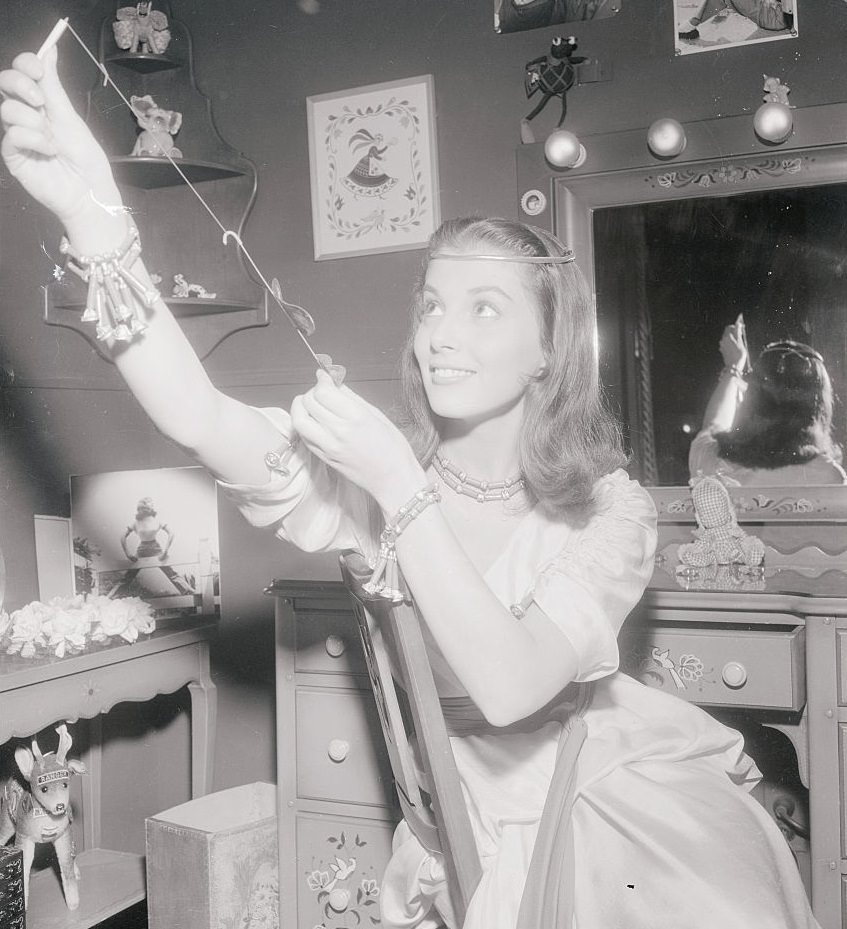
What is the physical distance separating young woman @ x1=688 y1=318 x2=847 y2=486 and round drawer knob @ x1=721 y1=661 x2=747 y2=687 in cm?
54

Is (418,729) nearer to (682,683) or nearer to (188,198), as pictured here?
(682,683)

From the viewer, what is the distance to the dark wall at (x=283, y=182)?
226cm

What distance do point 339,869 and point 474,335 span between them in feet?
3.78

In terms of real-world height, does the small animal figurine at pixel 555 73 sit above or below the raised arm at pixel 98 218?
above

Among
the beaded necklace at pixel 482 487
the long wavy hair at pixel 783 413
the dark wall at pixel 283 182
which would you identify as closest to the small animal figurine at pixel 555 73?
the dark wall at pixel 283 182

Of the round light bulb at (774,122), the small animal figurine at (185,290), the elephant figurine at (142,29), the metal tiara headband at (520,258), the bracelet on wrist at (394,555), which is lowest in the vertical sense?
the bracelet on wrist at (394,555)

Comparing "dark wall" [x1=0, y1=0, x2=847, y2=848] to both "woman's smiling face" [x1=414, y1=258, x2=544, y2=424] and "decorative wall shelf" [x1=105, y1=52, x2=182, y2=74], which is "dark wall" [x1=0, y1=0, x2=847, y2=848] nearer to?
"decorative wall shelf" [x1=105, y1=52, x2=182, y2=74]

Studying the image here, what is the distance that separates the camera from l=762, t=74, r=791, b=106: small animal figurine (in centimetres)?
213

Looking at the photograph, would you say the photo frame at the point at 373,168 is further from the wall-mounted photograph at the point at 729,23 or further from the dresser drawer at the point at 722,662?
the dresser drawer at the point at 722,662

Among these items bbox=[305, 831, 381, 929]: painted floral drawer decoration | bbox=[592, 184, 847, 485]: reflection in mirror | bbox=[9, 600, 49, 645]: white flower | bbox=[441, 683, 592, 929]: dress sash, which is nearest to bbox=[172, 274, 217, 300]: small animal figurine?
bbox=[9, 600, 49, 645]: white flower

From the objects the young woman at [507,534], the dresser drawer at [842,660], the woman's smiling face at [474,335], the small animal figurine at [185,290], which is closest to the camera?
the young woman at [507,534]

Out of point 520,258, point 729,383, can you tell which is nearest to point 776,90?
point 729,383

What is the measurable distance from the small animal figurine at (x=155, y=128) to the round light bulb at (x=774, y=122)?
139 cm

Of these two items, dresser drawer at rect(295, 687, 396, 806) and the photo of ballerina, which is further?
the photo of ballerina
